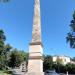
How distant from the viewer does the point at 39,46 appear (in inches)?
755

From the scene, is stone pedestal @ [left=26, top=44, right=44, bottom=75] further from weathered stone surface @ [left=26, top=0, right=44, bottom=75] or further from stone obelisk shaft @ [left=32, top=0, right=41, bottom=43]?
stone obelisk shaft @ [left=32, top=0, right=41, bottom=43]

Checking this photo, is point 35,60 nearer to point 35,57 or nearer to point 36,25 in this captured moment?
point 35,57

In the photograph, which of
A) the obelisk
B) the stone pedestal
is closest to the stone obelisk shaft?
the obelisk

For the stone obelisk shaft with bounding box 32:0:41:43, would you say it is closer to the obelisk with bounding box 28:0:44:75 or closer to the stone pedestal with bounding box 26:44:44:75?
the obelisk with bounding box 28:0:44:75

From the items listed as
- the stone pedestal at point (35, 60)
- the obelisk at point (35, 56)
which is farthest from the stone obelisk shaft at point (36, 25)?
the stone pedestal at point (35, 60)

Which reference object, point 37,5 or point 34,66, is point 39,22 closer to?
point 37,5

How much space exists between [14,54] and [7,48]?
A: 236 inches

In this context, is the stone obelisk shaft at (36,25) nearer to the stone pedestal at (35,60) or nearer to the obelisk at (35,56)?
the obelisk at (35,56)

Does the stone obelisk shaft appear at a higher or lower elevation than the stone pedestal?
higher

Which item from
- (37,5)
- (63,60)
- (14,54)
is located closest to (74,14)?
(37,5)

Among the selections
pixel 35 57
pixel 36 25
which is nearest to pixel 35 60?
pixel 35 57

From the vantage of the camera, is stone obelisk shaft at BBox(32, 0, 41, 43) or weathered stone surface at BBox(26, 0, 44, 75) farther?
stone obelisk shaft at BBox(32, 0, 41, 43)

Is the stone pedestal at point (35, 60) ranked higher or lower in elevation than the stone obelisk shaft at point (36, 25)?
lower

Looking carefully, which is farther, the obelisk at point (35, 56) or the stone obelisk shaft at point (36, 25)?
the stone obelisk shaft at point (36, 25)
